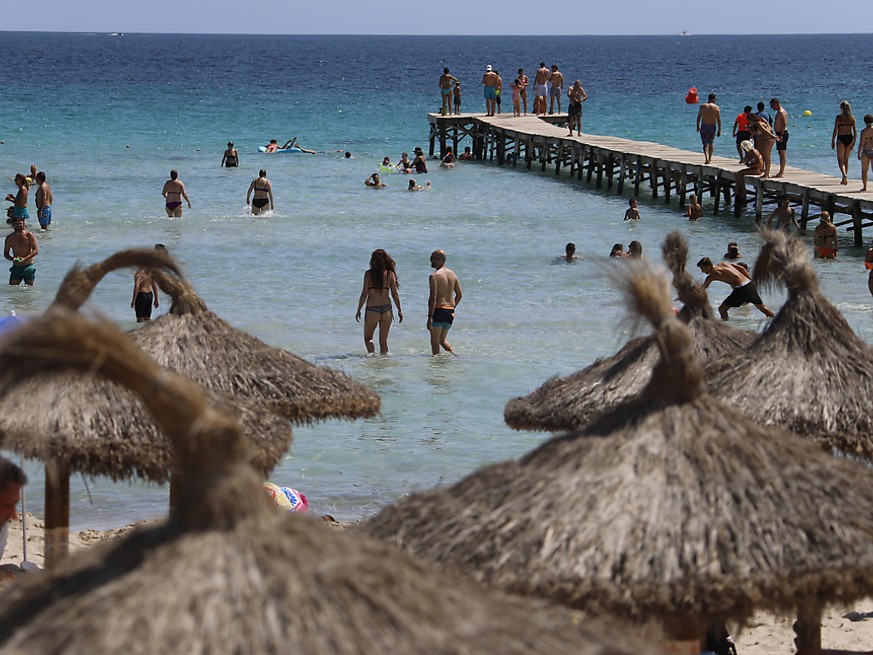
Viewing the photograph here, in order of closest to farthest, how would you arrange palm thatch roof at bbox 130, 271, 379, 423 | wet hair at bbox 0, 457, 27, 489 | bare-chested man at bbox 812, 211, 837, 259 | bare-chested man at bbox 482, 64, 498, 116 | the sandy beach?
wet hair at bbox 0, 457, 27, 489
palm thatch roof at bbox 130, 271, 379, 423
the sandy beach
bare-chested man at bbox 812, 211, 837, 259
bare-chested man at bbox 482, 64, 498, 116

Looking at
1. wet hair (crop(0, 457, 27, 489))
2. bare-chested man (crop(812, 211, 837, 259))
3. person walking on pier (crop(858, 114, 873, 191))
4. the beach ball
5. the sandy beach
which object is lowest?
the sandy beach

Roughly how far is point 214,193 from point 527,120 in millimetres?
10971

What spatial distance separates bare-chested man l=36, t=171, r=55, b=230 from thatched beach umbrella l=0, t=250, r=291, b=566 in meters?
18.3

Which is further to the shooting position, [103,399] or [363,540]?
[103,399]

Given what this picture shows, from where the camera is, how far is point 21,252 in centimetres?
1923

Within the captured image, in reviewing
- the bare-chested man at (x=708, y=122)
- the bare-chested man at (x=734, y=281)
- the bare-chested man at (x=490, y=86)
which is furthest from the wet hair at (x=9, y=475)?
the bare-chested man at (x=490, y=86)

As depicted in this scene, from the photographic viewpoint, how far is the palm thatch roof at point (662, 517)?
4820mm

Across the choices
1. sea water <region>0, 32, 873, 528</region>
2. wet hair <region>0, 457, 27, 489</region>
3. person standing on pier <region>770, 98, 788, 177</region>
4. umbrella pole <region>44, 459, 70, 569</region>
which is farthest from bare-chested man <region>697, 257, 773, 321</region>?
wet hair <region>0, 457, 27, 489</region>

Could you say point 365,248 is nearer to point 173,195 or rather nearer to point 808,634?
point 173,195

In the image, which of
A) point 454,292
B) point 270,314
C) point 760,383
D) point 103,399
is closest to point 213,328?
point 103,399

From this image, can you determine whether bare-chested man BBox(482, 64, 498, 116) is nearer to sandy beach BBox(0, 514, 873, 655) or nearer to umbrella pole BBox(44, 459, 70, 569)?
sandy beach BBox(0, 514, 873, 655)

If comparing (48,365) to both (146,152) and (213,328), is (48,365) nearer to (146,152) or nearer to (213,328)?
(213,328)

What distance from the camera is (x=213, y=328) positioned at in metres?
8.11

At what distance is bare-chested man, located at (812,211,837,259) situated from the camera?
2080 cm
